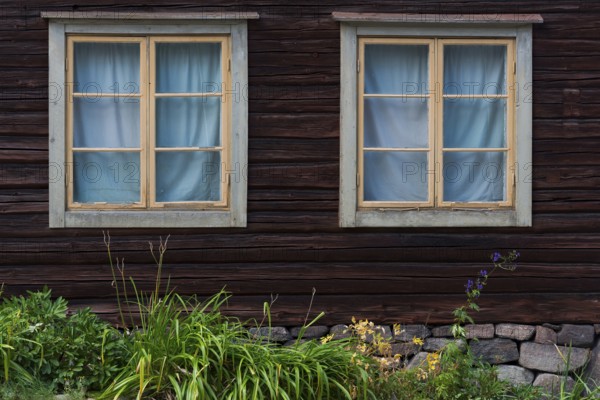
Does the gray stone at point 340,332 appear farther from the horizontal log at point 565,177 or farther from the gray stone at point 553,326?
the horizontal log at point 565,177

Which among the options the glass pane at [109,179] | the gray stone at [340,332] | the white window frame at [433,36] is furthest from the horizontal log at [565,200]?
the glass pane at [109,179]

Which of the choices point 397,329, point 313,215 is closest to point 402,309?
point 397,329

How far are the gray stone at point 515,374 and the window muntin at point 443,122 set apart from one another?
1230 mm

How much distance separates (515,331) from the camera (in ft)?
21.6

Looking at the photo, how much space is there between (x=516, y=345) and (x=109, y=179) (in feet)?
10.9

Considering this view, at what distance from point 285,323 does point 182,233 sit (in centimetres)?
103

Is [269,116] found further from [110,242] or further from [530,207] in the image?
[530,207]

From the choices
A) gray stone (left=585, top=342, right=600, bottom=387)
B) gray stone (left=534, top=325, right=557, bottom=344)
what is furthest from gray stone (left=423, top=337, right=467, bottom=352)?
gray stone (left=585, top=342, right=600, bottom=387)

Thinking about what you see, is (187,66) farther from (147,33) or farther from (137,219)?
(137,219)

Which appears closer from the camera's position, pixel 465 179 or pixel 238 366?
pixel 238 366

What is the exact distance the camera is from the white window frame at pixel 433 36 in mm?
6523

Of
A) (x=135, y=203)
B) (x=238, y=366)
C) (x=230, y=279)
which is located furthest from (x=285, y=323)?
(x=135, y=203)

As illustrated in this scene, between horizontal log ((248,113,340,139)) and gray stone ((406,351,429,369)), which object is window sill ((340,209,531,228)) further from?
gray stone ((406,351,429,369))

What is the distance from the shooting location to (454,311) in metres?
6.46
